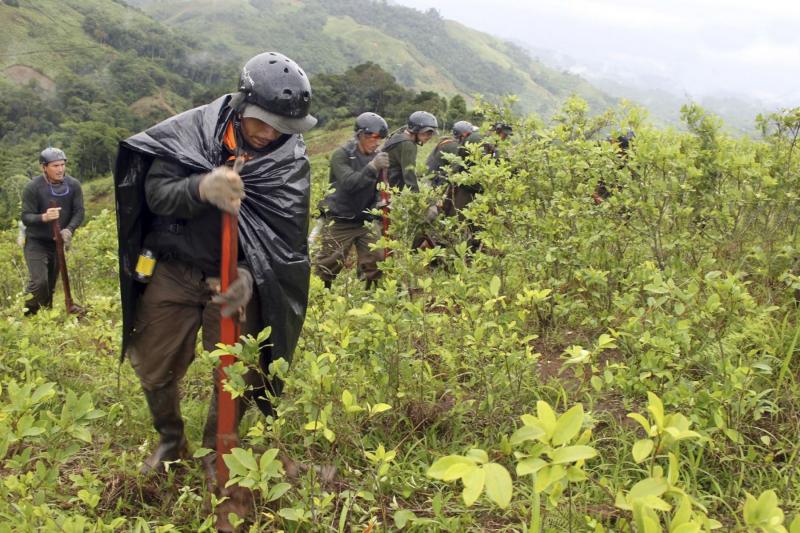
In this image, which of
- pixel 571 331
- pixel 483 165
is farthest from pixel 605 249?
pixel 483 165

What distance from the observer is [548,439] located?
1185 millimetres

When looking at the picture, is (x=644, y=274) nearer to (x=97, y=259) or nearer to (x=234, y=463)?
(x=234, y=463)

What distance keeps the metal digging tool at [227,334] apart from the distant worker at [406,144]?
4403 millimetres

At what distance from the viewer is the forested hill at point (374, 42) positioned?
130 m

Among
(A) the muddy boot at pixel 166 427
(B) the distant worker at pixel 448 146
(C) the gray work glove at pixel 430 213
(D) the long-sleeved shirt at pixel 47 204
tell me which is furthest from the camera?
(B) the distant worker at pixel 448 146

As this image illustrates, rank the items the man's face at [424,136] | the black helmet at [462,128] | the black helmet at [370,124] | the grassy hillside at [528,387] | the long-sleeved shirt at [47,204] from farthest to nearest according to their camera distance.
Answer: the black helmet at [462,128], the long-sleeved shirt at [47,204], the man's face at [424,136], the black helmet at [370,124], the grassy hillside at [528,387]

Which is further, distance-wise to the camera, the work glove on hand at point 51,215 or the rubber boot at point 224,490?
the work glove on hand at point 51,215

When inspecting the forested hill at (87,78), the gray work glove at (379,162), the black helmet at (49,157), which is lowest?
the forested hill at (87,78)

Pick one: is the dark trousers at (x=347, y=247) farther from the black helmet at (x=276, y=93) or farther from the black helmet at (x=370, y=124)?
the black helmet at (x=276, y=93)

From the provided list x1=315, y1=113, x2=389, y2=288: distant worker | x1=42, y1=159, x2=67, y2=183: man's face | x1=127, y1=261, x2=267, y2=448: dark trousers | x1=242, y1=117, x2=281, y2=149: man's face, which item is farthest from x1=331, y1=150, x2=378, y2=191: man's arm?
x1=42, y1=159, x2=67, y2=183: man's face

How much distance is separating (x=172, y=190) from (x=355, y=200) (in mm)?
3766

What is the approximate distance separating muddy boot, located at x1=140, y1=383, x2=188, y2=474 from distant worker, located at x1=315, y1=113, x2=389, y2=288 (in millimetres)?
3037

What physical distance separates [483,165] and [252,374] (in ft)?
7.85

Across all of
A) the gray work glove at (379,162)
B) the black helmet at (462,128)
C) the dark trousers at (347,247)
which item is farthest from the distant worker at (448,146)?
the dark trousers at (347,247)
